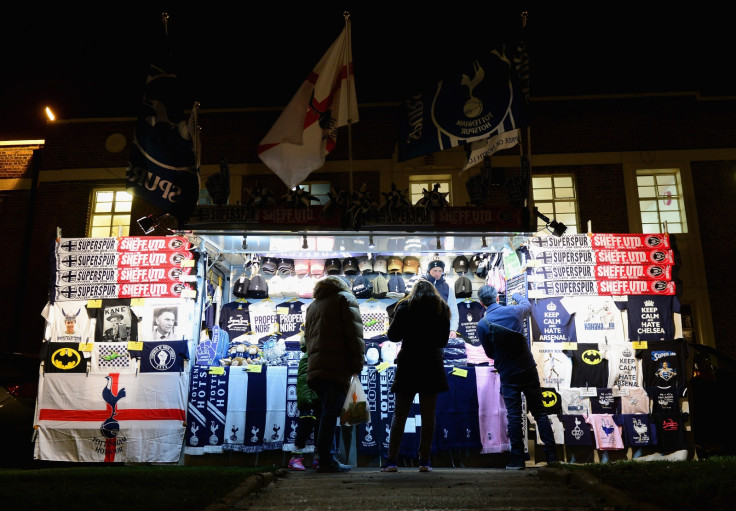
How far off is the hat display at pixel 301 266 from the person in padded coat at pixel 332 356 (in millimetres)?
4006

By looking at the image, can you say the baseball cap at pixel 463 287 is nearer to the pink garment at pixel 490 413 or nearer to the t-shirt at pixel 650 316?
the pink garment at pixel 490 413

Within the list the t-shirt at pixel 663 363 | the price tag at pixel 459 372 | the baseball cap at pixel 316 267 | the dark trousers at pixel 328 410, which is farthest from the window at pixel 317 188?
the dark trousers at pixel 328 410

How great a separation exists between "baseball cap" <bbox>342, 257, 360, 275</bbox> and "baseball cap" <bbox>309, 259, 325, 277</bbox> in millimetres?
412

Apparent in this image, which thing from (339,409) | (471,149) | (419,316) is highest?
(471,149)

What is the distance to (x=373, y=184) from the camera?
13.7m

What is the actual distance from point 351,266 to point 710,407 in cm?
600

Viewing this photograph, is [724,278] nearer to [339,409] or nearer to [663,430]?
[663,430]

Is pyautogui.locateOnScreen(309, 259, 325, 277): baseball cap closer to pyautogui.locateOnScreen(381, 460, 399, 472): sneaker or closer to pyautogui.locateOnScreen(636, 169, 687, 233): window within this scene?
pyautogui.locateOnScreen(381, 460, 399, 472): sneaker

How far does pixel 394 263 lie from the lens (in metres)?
10.9

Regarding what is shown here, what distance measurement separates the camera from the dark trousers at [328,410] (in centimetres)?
677

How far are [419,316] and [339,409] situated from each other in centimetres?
138

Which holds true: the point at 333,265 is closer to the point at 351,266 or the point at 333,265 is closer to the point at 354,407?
the point at 351,266

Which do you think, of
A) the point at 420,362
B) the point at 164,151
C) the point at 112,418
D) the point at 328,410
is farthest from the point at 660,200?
the point at 112,418

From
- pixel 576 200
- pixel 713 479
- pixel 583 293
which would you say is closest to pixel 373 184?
pixel 576 200
